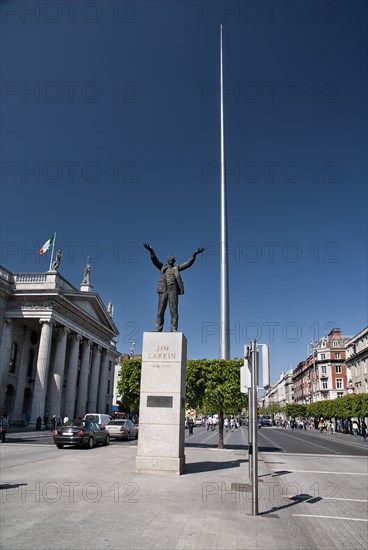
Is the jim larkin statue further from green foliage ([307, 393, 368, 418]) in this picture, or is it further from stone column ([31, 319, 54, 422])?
green foliage ([307, 393, 368, 418])

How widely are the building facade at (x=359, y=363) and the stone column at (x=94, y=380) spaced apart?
150ft

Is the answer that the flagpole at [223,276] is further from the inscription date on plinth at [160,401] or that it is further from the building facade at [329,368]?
the building facade at [329,368]

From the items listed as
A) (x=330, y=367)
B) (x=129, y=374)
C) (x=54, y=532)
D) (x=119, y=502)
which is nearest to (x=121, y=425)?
(x=129, y=374)

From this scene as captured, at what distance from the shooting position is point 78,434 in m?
23.5

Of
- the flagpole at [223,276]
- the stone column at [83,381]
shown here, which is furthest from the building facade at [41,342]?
the flagpole at [223,276]

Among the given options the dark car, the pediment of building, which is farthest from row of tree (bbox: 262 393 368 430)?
the dark car

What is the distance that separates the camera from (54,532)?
21.2 ft

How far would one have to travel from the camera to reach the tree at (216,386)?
27125mm

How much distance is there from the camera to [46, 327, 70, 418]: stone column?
1994 inches

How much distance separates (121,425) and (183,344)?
21.7 meters

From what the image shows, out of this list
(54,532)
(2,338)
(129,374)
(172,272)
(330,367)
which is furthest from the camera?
(330,367)

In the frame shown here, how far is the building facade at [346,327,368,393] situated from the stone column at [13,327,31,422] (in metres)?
55.2

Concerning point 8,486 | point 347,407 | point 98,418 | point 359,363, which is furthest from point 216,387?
point 359,363

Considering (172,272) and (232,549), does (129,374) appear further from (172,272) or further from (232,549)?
(232,549)
